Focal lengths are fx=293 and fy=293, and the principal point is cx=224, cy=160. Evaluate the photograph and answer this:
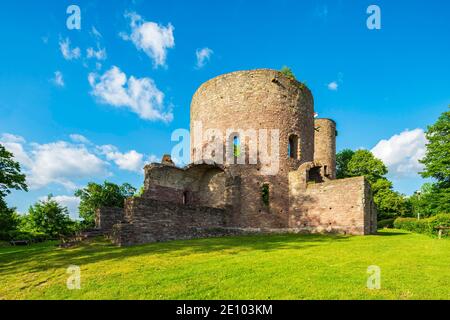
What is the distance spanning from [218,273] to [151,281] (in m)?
1.55

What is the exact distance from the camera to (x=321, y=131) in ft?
116

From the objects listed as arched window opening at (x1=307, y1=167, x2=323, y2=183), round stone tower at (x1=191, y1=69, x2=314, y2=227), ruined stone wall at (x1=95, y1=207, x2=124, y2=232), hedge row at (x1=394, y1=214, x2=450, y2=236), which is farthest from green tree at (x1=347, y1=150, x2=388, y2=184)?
ruined stone wall at (x1=95, y1=207, x2=124, y2=232)

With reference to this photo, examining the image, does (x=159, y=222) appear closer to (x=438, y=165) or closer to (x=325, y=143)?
(x=438, y=165)

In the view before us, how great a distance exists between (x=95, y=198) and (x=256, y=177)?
2594 centimetres

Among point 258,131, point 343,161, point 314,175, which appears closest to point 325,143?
point 343,161

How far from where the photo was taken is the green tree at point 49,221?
2831 centimetres

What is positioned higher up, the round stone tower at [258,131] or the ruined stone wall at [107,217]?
the round stone tower at [258,131]

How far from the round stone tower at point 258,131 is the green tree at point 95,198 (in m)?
22.3

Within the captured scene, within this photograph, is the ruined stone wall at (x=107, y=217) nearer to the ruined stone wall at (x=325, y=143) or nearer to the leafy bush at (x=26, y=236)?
the leafy bush at (x=26, y=236)

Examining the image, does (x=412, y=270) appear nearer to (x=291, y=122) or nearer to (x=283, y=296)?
(x=283, y=296)

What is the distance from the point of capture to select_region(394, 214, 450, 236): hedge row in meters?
15.8

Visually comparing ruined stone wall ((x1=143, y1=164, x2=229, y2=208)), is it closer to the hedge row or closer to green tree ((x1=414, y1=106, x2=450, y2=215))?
the hedge row

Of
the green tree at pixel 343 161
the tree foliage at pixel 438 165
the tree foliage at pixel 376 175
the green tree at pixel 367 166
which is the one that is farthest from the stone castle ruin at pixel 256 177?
the green tree at pixel 343 161
